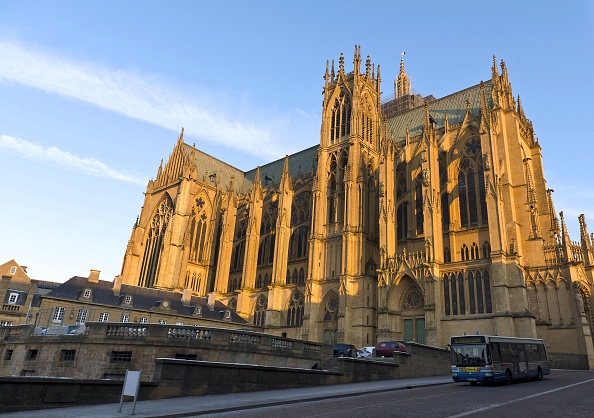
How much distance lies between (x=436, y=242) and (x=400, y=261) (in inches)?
138

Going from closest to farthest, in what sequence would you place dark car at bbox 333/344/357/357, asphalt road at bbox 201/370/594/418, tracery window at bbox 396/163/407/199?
asphalt road at bbox 201/370/594/418 < dark car at bbox 333/344/357/357 < tracery window at bbox 396/163/407/199

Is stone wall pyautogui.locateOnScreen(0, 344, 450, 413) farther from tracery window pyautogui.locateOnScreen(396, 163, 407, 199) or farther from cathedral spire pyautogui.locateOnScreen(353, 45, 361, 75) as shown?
cathedral spire pyautogui.locateOnScreen(353, 45, 361, 75)

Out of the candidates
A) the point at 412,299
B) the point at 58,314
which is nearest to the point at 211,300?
the point at 58,314

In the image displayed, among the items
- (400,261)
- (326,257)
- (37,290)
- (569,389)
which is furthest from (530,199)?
(37,290)

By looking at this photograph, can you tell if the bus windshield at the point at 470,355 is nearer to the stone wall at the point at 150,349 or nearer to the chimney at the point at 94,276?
the stone wall at the point at 150,349

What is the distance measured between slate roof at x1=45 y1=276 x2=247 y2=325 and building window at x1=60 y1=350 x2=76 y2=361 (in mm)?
18115

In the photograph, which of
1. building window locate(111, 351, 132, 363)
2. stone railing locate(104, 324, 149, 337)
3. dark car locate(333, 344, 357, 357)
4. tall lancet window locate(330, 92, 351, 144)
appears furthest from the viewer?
tall lancet window locate(330, 92, 351, 144)

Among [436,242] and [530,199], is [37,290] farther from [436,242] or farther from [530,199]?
[530,199]

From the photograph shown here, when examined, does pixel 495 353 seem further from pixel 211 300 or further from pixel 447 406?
pixel 211 300

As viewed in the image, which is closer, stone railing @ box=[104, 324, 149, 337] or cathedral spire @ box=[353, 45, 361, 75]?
stone railing @ box=[104, 324, 149, 337]

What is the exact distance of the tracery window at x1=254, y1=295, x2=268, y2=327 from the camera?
162 feet

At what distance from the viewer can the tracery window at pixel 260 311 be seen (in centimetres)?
4950

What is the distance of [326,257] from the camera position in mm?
44750

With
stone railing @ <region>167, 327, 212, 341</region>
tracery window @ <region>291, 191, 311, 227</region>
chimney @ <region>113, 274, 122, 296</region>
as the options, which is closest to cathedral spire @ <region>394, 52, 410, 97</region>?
tracery window @ <region>291, 191, 311, 227</region>
